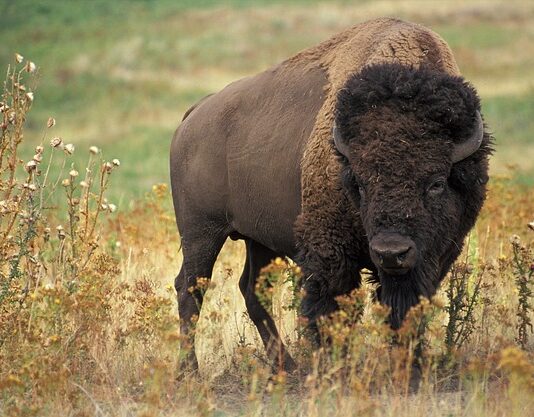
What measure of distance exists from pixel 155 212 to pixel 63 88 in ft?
107

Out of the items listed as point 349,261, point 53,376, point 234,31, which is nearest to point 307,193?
point 349,261

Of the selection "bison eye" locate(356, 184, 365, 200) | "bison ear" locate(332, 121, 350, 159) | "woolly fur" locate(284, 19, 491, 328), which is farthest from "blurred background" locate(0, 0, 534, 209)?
"bison eye" locate(356, 184, 365, 200)

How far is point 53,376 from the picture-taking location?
5223mm

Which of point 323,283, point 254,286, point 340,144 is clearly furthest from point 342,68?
point 254,286

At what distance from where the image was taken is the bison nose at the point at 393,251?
561 cm

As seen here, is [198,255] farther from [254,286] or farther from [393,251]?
[393,251]

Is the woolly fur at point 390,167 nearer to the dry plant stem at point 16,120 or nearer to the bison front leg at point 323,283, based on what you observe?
the bison front leg at point 323,283

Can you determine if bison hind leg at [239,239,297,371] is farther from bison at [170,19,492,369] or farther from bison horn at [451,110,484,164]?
bison horn at [451,110,484,164]

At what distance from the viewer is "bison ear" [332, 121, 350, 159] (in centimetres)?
619

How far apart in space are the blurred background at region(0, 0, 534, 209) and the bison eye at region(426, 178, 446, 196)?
20.3 m

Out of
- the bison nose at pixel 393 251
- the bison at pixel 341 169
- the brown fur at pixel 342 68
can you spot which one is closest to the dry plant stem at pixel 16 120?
the bison at pixel 341 169

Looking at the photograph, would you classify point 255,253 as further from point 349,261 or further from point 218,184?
point 349,261

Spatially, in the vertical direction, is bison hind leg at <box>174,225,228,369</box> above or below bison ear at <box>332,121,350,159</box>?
below

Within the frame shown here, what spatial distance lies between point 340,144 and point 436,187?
632 mm
